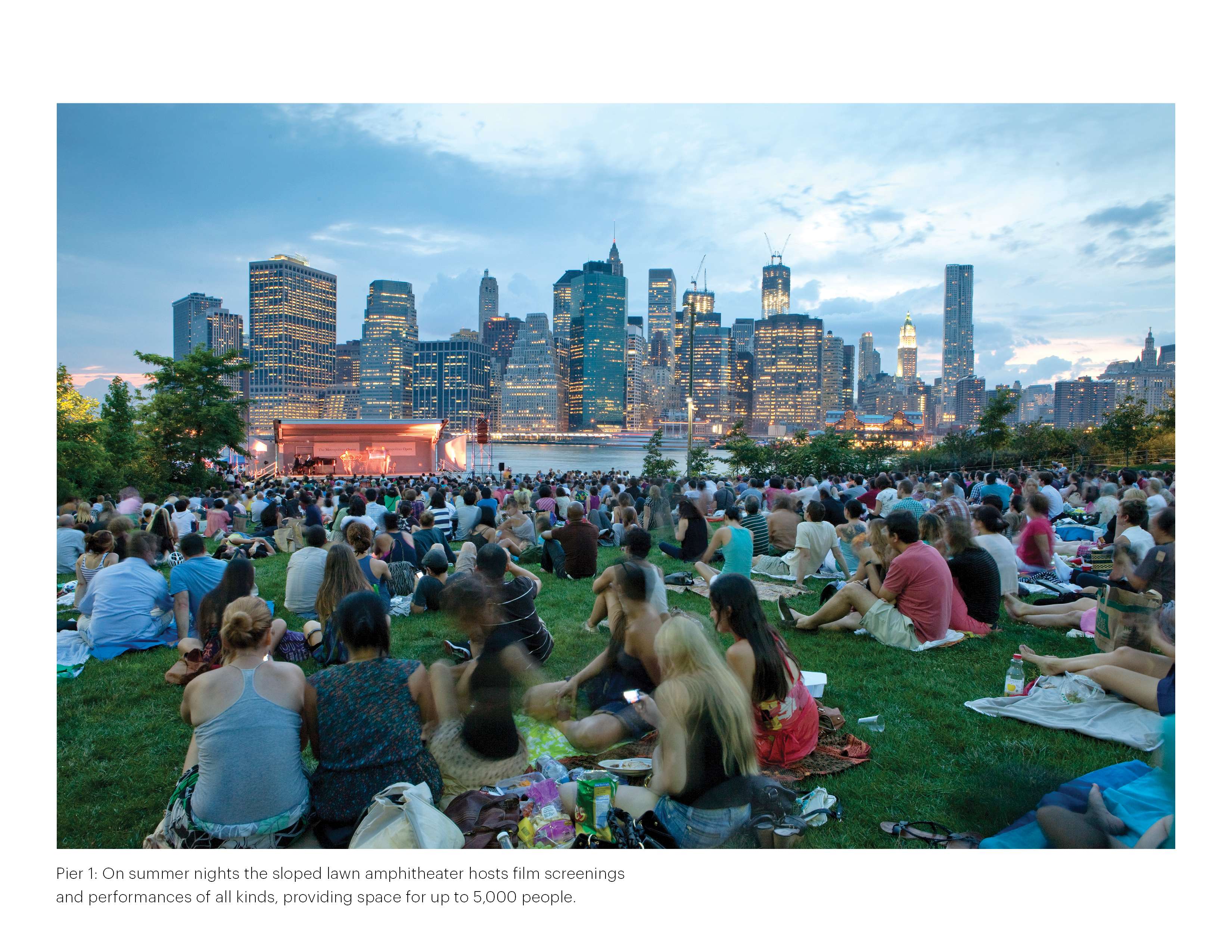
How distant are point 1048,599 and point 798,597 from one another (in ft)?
7.82

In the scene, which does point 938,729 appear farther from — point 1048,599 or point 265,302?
point 265,302

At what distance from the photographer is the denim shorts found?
2.45 meters

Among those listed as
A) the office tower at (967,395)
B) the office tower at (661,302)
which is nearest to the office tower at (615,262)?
the office tower at (661,302)

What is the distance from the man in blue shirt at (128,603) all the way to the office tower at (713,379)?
144m

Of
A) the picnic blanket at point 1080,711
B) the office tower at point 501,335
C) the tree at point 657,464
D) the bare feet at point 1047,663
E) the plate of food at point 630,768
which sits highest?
the office tower at point 501,335

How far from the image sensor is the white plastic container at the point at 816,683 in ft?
13.9

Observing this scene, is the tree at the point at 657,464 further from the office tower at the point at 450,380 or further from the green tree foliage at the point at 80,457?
the office tower at the point at 450,380

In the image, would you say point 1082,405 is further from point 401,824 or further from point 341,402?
point 341,402

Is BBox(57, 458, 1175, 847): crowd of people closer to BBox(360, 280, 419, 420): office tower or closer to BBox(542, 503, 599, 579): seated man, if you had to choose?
BBox(542, 503, 599, 579): seated man

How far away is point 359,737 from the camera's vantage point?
250 centimetres

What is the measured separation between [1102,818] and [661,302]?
19690cm

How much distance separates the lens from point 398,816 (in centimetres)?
240

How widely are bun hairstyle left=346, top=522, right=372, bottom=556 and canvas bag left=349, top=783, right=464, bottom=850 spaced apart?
3659mm

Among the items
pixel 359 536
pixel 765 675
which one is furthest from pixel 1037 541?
pixel 359 536
